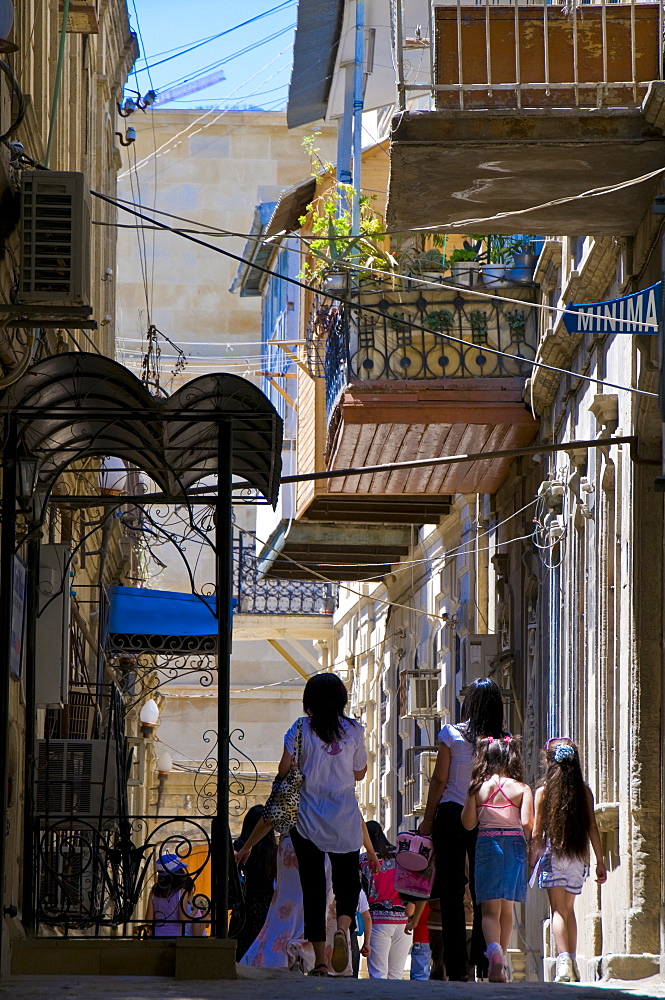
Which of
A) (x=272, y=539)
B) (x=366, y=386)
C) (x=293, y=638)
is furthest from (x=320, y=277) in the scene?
(x=293, y=638)

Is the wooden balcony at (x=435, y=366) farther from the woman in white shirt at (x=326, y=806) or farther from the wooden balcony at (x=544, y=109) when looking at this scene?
the woman in white shirt at (x=326, y=806)

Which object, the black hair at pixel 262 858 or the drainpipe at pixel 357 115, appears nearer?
the black hair at pixel 262 858

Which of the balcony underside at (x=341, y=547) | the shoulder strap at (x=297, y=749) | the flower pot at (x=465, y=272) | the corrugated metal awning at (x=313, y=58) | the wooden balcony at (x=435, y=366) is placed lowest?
the shoulder strap at (x=297, y=749)

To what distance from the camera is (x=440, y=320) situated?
46.5 feet

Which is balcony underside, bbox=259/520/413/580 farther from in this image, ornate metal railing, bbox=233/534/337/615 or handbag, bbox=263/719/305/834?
handbag, bbox=263/719/305/834

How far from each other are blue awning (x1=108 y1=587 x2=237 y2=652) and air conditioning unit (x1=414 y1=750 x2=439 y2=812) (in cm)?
355

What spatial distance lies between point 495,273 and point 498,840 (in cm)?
735

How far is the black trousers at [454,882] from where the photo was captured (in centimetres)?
843

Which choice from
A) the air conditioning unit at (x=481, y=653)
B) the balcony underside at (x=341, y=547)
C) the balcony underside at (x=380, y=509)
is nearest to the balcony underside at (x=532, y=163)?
the air conditioning unit at (x=481, y=653)

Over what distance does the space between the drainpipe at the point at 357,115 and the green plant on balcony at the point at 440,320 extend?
1235mm

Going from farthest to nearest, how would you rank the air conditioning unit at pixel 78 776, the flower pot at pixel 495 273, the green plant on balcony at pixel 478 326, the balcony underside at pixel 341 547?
the balcony underside at pixel 341 547
the flower pot at pixel 495 273
the green plant on balcony at pixel 478 326
the air conditioning unit at pixel 78 776

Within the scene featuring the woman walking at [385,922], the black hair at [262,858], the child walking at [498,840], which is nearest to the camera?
the child walking at [498,840]

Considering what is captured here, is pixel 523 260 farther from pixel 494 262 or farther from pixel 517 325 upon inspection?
pixel 517 325

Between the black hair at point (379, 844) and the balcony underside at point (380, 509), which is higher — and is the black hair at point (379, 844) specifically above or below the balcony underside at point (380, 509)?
below
